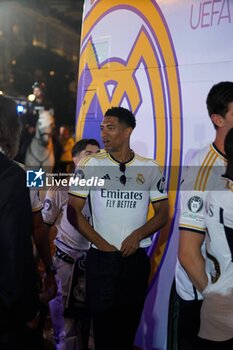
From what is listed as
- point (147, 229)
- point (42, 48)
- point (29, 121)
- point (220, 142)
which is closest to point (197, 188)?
point (220, 142)

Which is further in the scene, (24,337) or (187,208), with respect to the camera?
(187,208)

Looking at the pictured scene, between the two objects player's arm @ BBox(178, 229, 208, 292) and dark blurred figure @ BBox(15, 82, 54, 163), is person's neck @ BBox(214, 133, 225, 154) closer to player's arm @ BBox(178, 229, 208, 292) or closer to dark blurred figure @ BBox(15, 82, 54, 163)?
player's arm @ BBox(178, 229, 208, 292)

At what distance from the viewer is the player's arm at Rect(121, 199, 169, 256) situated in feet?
6.53

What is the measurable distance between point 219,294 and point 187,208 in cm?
32

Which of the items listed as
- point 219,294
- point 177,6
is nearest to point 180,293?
point 219,294

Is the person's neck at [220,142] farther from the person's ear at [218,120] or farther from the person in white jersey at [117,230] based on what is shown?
the person in white jersey at [117,230]

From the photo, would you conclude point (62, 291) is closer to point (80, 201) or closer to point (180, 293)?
point (80, 201)

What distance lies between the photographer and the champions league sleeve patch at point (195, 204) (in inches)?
57.6

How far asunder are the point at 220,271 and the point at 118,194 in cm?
80

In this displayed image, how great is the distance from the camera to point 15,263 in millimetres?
1072

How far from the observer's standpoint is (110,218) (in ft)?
6.64

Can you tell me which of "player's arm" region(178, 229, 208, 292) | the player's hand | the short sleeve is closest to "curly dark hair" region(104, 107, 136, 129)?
the short sleeve

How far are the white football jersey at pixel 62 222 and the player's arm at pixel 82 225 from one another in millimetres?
372

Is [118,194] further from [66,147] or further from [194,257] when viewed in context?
[66,147]
